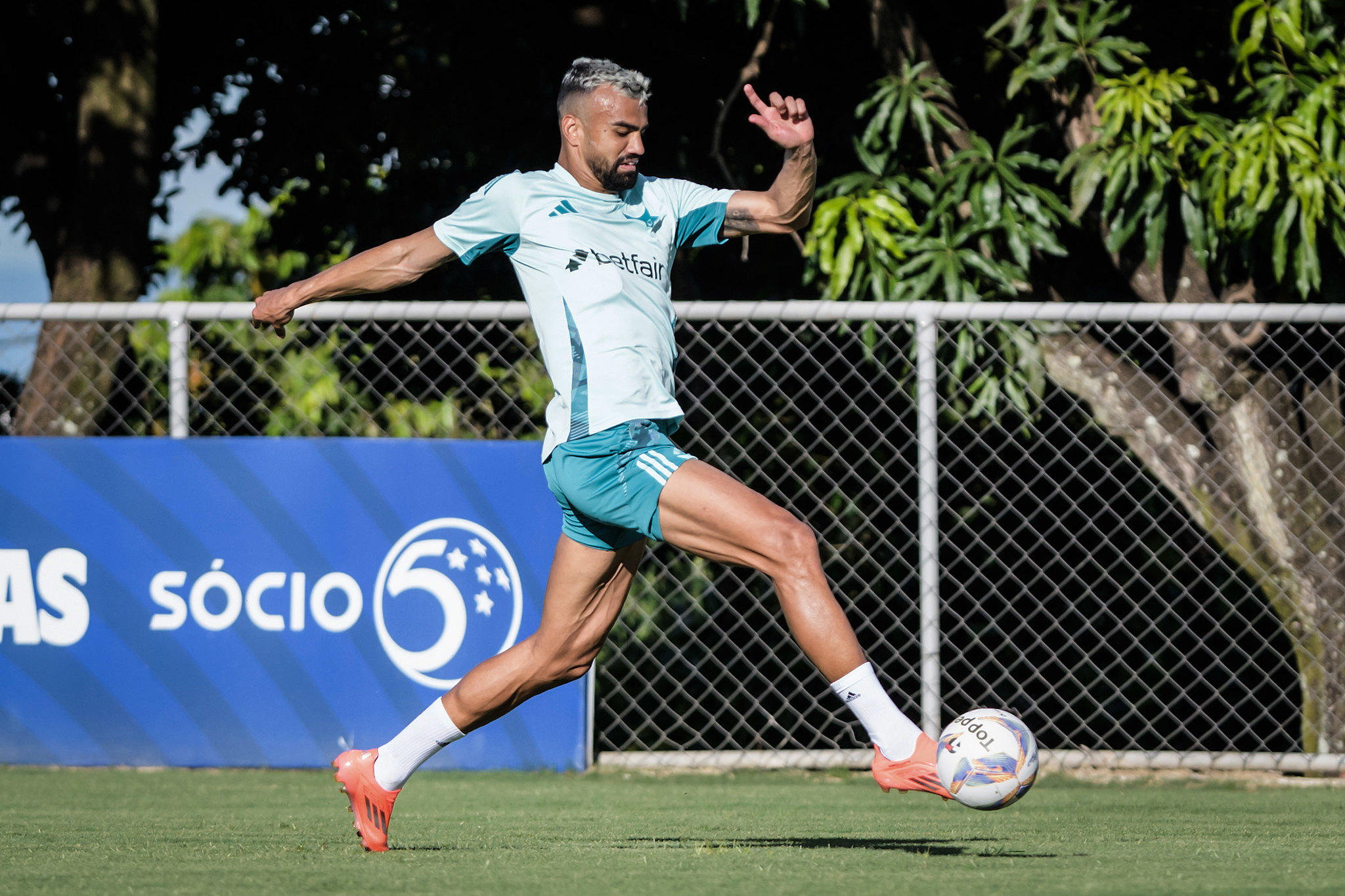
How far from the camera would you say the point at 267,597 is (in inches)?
211

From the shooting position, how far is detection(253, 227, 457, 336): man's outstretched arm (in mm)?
3588

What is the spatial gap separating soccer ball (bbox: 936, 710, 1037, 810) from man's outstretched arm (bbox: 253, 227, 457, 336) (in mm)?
1731

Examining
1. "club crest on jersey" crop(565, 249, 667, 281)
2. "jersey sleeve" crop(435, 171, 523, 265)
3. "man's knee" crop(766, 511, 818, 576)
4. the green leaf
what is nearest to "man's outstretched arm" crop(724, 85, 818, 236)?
"club crest on jersey" crop(565, 249, 667, 281)

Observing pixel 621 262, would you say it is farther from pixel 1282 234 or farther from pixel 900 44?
pixel 900 44

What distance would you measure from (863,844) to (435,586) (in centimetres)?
217

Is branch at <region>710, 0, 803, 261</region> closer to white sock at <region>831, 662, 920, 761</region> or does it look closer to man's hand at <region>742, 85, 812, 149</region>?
man's hand at <region>742, 85, 812, 149</region>

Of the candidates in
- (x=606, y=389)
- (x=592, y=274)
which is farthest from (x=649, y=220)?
(x=606, y=389)

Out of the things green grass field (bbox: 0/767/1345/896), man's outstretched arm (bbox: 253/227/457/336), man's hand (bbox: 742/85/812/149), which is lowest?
green grass field (bbox: 0/767/1345/896)

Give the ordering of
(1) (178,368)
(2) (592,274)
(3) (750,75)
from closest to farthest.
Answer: (2) (592,274) < (1) (178,368) < (3) (750,75)

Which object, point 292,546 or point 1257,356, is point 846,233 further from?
point 292,546

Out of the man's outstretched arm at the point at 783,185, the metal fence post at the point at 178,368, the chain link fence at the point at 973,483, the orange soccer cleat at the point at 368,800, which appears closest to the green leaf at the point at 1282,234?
the chain link fence at the point at 973,483

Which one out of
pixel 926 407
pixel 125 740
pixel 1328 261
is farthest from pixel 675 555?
pixel 1328 261

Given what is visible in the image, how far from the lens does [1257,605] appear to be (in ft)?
21.0

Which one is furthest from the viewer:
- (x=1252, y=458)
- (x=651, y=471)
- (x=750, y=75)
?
(x=750, y=75)
